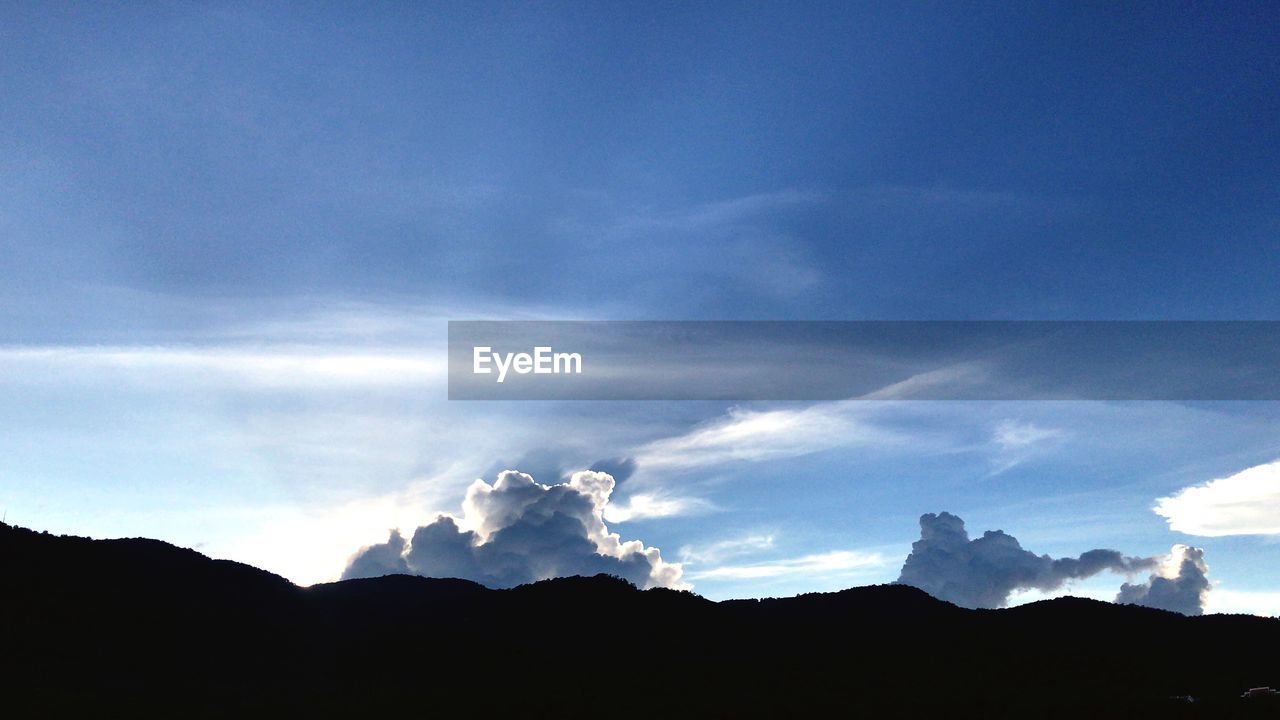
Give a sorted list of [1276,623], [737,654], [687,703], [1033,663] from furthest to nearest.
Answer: [1276,623]
[737,654]
[1033,663]
[687,703]

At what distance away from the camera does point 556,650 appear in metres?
113

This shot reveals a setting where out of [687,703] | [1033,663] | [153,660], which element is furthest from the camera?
[1033,663]

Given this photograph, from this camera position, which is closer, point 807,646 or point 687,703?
point 687,703

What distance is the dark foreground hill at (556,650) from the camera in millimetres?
82438

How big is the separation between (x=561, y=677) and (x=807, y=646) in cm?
4088

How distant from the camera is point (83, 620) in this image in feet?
336

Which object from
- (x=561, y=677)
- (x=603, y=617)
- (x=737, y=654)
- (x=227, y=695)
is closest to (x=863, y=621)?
(x=737, y=654)

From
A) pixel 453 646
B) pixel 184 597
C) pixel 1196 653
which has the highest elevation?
pixel 184 597

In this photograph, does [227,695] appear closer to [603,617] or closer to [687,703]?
[687,703]

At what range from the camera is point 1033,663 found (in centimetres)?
10519

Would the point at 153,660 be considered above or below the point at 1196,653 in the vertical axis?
above

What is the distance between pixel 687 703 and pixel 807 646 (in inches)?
1650

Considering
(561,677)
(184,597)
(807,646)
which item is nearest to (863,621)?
(807,646)

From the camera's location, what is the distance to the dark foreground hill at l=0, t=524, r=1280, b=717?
82.4 meters
